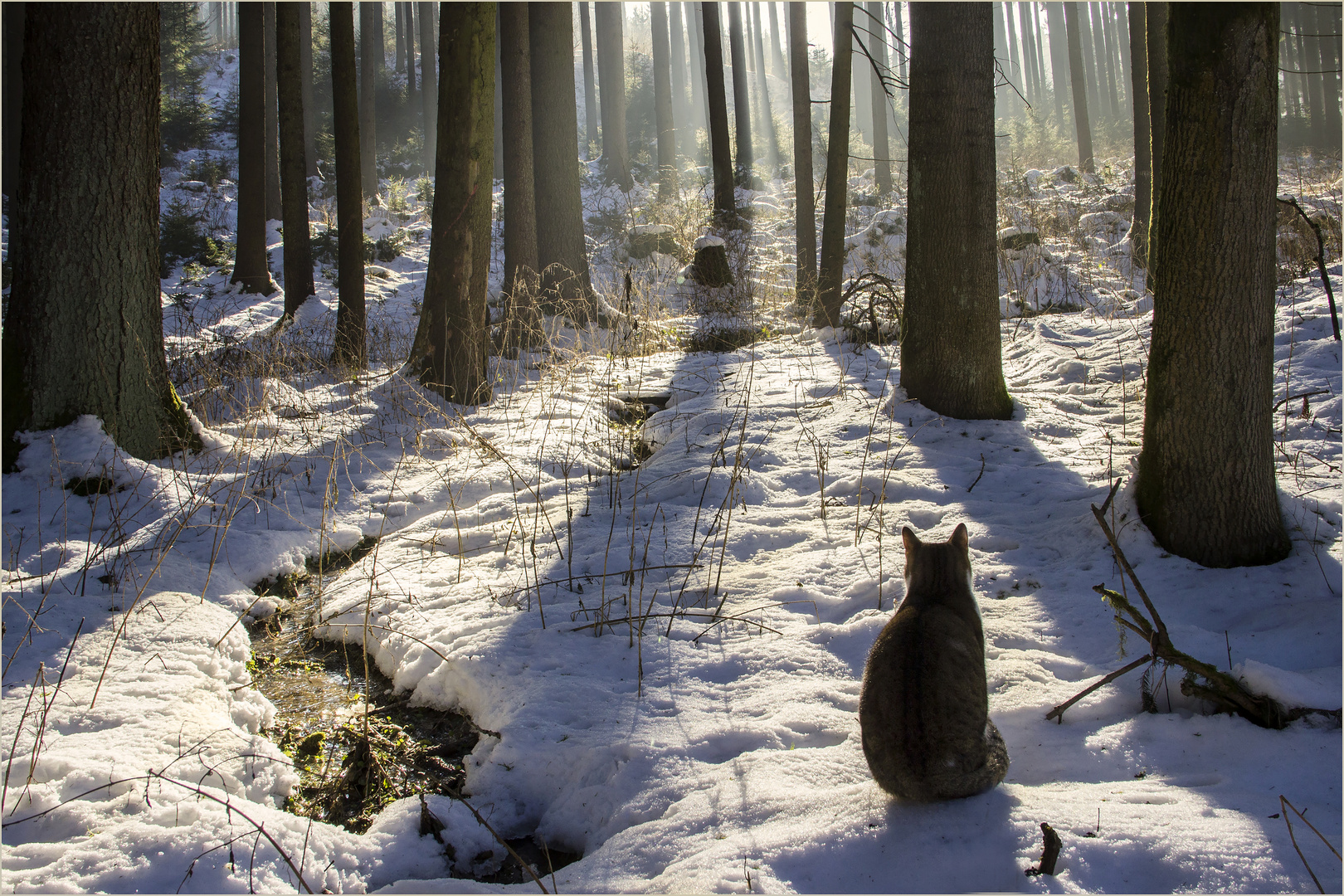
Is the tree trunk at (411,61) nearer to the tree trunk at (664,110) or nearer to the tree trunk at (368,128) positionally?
the tree trunk at (368,128)

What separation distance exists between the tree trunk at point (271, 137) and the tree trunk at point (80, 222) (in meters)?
15.1

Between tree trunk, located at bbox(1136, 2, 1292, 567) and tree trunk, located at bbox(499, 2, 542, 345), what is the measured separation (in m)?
7.62

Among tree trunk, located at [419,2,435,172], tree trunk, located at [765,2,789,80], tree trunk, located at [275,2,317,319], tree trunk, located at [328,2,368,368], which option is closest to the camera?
tree trunk, located at [328,2,368,368]

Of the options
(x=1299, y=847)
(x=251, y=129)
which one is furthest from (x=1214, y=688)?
(x=251, y=129)

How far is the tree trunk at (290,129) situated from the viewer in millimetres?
11148

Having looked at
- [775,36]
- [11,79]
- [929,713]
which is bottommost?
[929,713]

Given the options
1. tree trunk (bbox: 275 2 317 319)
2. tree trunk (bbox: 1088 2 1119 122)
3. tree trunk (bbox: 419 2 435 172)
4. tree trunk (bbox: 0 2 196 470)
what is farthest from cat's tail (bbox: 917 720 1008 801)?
tree trunk (bbox: 1088 2 1119 122)

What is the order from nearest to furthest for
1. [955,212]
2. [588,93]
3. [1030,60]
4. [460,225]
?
[955,212]
[460,225]
[588,93]
[1030,60]

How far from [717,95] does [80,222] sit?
12563 millimetres

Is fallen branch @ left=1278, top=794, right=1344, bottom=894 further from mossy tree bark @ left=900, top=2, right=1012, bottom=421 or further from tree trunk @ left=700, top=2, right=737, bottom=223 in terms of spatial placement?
tree trunk @ left=700, top=2, right=737, bottom=223

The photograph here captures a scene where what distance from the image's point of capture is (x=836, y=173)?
9.35m

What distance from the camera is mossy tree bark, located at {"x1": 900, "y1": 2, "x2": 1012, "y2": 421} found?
16.9 feet

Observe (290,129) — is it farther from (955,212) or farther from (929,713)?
→ (929,713)

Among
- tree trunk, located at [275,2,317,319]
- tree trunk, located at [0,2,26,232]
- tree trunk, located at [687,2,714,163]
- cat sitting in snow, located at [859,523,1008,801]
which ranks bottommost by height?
cat sitting in snow, located at [859,523,1008,801]
